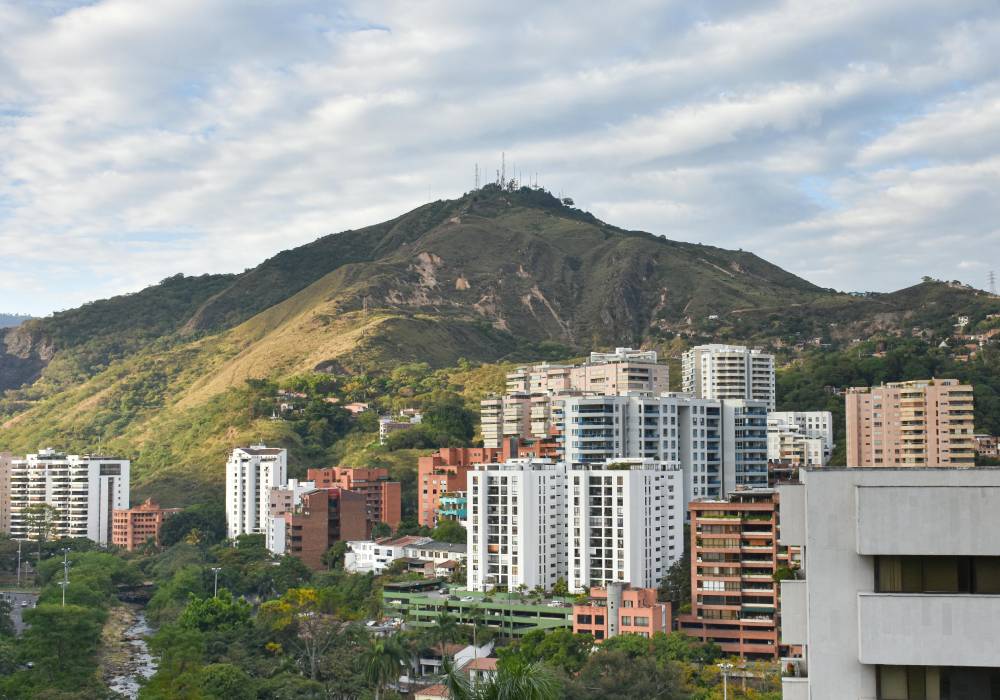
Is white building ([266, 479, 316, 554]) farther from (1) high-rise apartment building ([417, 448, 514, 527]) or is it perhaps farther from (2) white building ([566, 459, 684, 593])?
(2) white building ([566, 459, 684, 593])

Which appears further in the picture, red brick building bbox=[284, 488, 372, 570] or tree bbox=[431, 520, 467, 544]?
red brick building bbox=[284, 488, 372, 570]

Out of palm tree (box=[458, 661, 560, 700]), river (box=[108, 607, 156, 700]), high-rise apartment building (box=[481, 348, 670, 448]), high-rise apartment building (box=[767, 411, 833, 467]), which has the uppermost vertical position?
high-rise apartment building (box=[481, 348, 670, 448])

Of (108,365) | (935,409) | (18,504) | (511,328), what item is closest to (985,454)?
(935,409)

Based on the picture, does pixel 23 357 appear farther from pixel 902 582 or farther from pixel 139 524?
pixel 902 582

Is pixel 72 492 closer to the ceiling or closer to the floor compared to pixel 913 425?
closer to the floor

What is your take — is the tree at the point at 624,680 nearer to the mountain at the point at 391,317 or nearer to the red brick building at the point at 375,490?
the red brick building at the point at 375,490

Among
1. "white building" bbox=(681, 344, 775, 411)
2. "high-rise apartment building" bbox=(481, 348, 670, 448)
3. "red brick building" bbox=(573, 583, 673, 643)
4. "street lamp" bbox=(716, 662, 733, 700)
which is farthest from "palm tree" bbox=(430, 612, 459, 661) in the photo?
"white building" bbox=(681, 344, 775, 411)

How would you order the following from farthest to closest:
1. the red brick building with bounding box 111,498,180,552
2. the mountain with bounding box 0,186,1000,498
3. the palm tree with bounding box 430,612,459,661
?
the mountain with bounding box 0,186,1000,498 → the red brick building with bounding box 111,498,180,552 → the palm tree with bounding box 430,612,459,661

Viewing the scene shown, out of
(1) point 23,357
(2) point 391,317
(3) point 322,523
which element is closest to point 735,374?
(3) point 322,523
